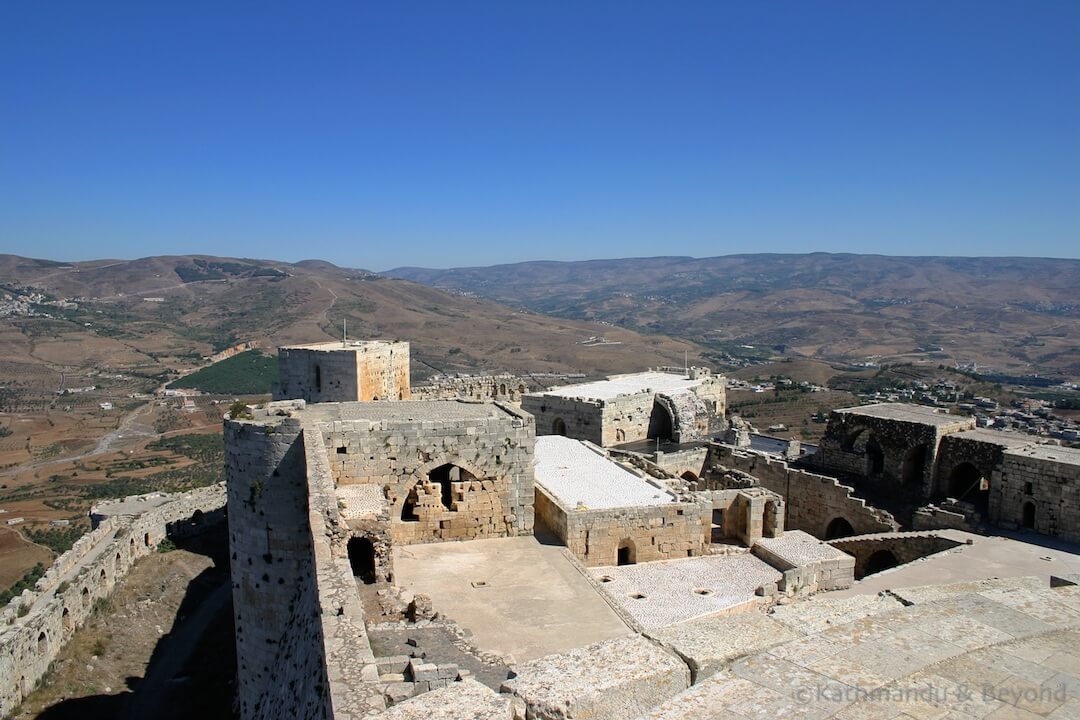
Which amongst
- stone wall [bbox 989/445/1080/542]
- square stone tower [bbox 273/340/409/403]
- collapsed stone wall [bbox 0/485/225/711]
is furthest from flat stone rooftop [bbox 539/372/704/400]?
collapsed stone wall [bbox 0/485/225/711]

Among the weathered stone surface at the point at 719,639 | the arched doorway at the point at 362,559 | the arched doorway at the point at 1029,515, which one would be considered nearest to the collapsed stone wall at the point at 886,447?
the arched doorway at the point at 1029,515

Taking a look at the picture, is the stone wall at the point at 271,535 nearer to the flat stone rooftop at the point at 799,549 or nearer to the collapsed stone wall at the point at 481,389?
Answer: the flat stone rooftop at the point at 799,549

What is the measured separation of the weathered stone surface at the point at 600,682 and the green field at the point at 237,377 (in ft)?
235

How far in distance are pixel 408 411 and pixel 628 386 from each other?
42.4 ft

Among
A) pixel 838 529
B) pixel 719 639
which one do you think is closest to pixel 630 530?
pixel 719 639

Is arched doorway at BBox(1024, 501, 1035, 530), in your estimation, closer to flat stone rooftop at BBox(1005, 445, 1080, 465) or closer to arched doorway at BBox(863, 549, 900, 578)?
flat stone rooftop at BBox(1005, 445, 1080, 465)

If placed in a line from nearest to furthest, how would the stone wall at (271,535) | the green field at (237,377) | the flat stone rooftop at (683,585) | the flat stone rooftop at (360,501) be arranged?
the stone wall at (271,535) < the flat stone rooftop at (360,501) < the flat stone rooftop at (683,585) < the green field at (237,377)

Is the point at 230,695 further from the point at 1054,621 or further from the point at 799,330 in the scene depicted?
the point at 799,330

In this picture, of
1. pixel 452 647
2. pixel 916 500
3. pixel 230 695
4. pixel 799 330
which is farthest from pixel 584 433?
pixel 799 330

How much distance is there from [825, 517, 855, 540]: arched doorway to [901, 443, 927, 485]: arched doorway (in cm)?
235

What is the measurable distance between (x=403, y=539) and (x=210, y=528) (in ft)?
66.1

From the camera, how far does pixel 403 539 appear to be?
1427 cm

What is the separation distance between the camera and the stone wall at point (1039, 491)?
1775 centimetres

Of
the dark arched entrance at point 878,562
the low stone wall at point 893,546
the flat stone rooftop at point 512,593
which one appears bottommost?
the dark arched entrance at point 878,562
